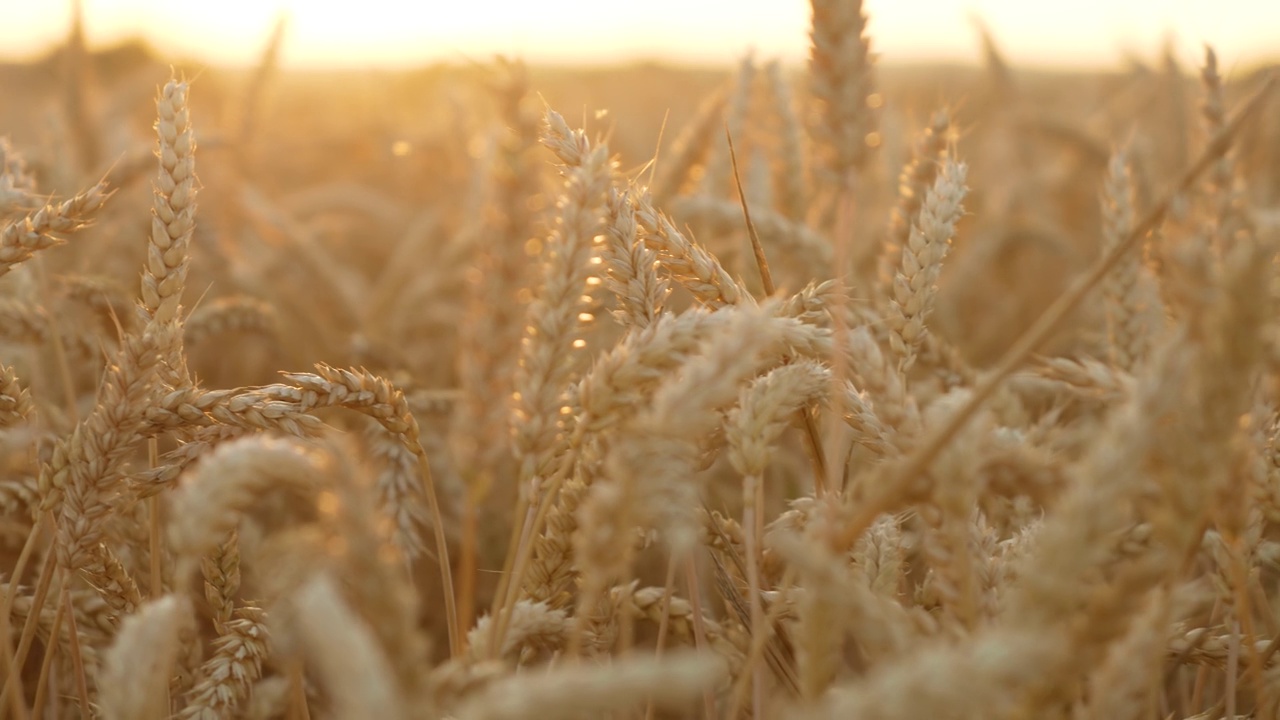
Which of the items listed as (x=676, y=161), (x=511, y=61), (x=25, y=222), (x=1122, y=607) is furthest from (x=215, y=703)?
(x=676, y=161)

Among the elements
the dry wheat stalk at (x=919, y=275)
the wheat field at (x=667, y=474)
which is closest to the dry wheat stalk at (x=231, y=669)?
the wheat field at (x=667, y=474)

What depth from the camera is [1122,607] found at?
2.18 feet

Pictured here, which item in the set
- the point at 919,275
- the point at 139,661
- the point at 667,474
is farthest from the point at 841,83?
the point at 139,661

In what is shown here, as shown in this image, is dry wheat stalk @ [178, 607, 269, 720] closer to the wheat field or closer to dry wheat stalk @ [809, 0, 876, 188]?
the wheat field

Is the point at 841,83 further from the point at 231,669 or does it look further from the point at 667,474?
the point at 231,669

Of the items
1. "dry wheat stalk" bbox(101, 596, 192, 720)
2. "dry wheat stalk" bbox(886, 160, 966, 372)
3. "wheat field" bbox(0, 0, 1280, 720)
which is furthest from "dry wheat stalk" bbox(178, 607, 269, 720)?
"dry wheat stalk" bbox(886, 160, 966, 372)

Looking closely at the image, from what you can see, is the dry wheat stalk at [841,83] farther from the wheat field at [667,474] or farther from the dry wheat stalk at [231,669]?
the dry wheat stalk at [231,669]

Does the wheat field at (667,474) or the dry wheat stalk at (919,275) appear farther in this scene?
the dry wheat stalk at (919,275)

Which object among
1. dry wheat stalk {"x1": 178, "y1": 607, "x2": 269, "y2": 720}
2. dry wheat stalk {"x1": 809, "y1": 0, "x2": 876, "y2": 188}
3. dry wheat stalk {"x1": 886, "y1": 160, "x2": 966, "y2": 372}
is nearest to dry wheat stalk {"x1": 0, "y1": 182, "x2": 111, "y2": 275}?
dry wheat stalk {"x1": 178, "y1": 607, "x2": 269, "y2": 720}

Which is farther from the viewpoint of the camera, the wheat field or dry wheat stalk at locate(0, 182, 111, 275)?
dry wheat stalk at locate(0, 182, 111, 275)

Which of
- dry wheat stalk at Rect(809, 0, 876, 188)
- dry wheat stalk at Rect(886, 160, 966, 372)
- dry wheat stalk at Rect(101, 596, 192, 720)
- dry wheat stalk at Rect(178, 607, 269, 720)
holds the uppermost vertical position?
dry wheat stalk at Rect(809, 0, 876, 188)

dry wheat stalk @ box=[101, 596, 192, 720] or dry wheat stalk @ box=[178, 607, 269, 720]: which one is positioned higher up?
dry wheat stalk @ box=[101, 596, 192, 720]

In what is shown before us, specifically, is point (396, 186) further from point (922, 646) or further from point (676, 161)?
point (922, 646)

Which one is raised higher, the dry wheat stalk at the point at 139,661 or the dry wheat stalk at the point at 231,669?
the dry wheat stalk at the point at 139,661
